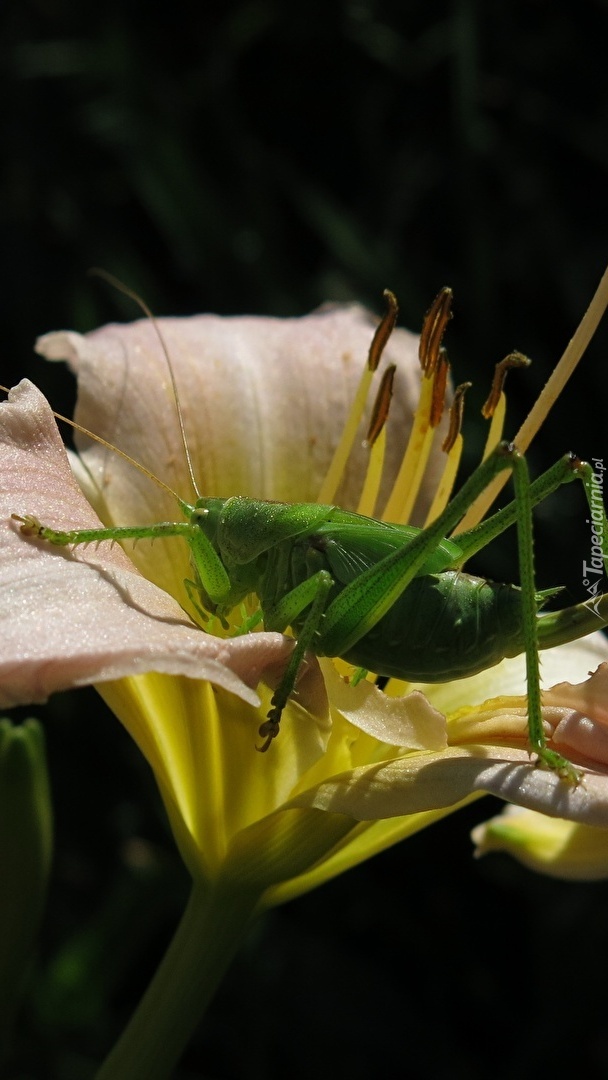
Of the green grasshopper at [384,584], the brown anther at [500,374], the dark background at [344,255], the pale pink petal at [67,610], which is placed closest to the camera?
the pale pink petal at [67,610]

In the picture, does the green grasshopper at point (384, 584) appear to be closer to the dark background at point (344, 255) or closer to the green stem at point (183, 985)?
the green stem at point (183, 985)

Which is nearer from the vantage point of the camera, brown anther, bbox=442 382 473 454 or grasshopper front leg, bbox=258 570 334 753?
grasshopper front leg, bbox=258 570 334 753

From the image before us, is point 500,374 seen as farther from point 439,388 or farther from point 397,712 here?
point 397,712

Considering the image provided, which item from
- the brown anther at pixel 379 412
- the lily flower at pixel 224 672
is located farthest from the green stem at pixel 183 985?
the brown anther at pixel 379 412

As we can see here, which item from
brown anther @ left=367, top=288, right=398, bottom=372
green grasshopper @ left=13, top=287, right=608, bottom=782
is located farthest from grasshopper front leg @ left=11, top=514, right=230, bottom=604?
brown anther @ left=367, top=288, right=398, bottom=372

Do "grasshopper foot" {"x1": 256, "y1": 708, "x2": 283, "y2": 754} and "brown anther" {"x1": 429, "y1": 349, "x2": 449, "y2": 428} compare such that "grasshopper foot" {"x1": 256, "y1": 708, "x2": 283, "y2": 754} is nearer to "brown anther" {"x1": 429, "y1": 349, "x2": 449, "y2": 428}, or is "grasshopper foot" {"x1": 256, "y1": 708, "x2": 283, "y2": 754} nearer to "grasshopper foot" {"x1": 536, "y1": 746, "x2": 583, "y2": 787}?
"grasshopper foot" {"x1": 536, "y1": 746, "x2": 583, "y2": 787}

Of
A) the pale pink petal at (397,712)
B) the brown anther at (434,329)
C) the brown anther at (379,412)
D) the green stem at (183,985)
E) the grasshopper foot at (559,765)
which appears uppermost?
the brown anther at (434,329)

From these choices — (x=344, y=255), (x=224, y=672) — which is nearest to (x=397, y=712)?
(x=224, y=672)
